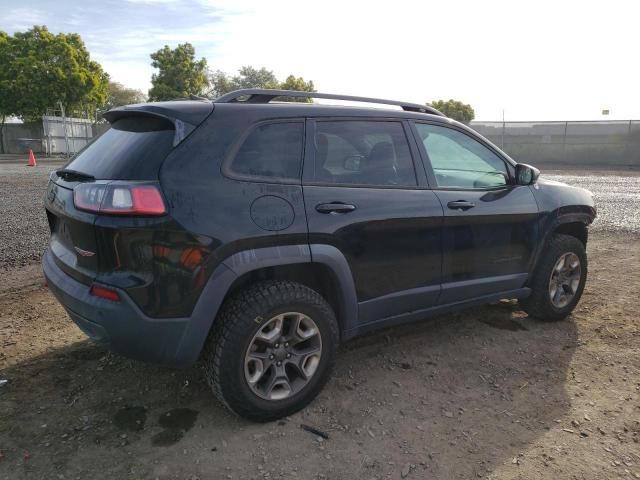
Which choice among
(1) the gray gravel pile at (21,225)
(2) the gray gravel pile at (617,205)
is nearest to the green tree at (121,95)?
(1) the gray gravel pile at (21,225)

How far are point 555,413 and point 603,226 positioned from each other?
6927 mm

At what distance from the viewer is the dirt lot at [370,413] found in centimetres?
257

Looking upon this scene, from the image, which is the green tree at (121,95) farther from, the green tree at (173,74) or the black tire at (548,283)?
the black tire at (548,283)

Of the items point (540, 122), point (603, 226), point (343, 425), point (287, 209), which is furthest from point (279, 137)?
point (540, 122)

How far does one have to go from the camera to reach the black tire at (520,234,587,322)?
14.1ft

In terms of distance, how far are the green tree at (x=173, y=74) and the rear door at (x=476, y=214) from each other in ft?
142

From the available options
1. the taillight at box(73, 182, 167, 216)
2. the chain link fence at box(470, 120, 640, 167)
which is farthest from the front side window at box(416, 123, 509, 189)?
the chain link fence at box(470, 120, 640, 167)

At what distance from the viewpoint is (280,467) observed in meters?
2.55

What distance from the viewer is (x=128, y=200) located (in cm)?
249

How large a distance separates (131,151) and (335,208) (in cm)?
117

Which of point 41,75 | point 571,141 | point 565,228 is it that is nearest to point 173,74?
point 41,75

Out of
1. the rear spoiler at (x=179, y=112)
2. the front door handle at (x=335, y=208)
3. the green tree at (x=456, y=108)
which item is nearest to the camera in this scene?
the rear spoiler at (x=179, y=112)

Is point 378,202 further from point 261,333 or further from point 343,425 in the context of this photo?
point 343,425

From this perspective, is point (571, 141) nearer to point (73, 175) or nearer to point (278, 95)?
point (278, 95)
